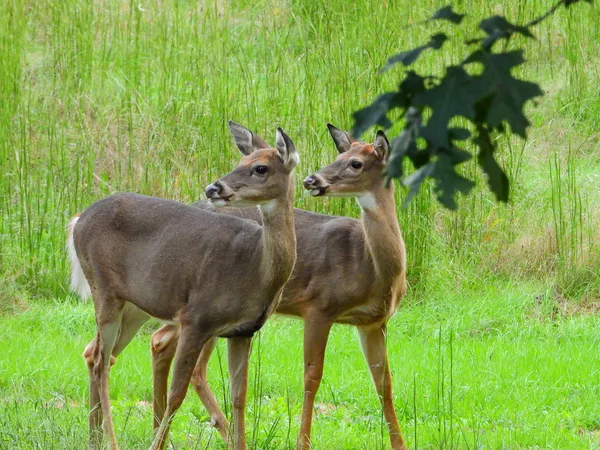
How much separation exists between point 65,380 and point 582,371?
345 centimetres

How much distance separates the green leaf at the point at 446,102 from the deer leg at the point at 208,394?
4.33m

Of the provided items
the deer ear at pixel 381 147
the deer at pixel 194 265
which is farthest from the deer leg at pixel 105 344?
the deer ear at pixel 381 147

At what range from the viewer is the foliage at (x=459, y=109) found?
202cm

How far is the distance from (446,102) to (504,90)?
0.37 feet

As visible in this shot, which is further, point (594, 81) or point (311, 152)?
point (594, 81)

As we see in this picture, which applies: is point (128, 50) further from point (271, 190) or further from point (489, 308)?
point (271, 190)

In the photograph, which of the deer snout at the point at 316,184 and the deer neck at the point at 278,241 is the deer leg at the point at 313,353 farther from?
the deer neck at the point at 278,241

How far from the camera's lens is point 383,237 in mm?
6285

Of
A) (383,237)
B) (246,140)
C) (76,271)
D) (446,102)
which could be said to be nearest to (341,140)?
(383,237)

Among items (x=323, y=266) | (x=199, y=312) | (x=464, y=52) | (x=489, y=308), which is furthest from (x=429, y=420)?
(x=464, y=52)

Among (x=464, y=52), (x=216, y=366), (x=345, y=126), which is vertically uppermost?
(x=464, y=52)

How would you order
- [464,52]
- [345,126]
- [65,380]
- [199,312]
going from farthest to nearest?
[464,52] → [345,126] → [65,380] → [199,312]

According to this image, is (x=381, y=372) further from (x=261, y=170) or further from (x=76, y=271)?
(x=76, y=271)

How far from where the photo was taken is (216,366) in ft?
25.2
